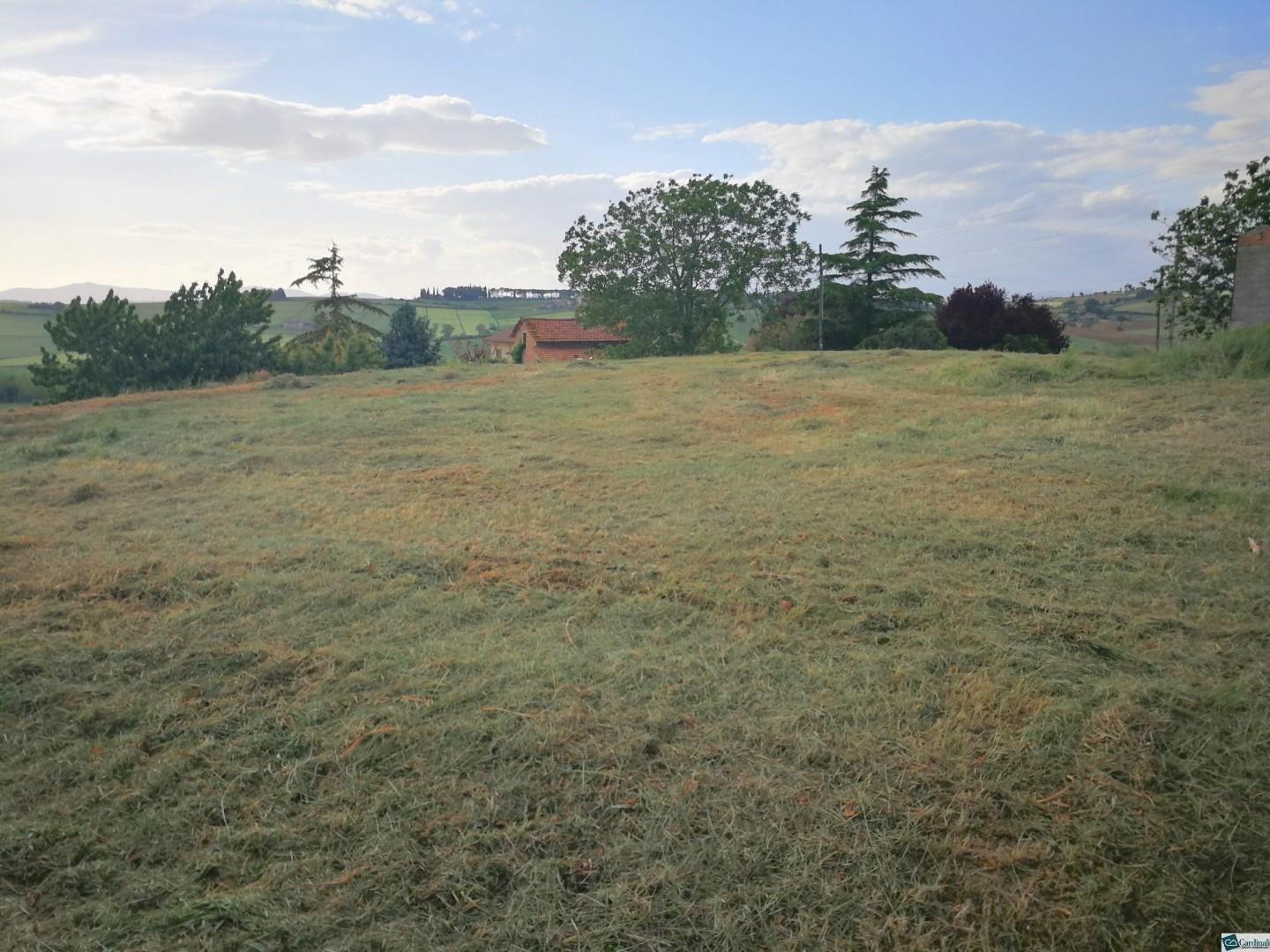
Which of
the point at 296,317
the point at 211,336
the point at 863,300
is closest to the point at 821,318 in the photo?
the point at 863,300

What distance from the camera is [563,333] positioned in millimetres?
43562

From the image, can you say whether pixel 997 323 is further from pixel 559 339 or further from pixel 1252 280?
pixel 559 339

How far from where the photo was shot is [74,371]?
21984 mm

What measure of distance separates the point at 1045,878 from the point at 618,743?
1313mm

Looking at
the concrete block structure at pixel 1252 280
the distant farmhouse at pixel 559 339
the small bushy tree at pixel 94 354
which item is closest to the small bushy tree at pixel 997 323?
the concrete block structure at pixel 1252 280

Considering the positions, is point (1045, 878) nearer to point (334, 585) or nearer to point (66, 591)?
point (334, 585)

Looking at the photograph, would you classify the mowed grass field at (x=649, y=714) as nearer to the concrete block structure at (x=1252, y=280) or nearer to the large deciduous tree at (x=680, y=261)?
the concrete block structure at (x=1252, y=280)

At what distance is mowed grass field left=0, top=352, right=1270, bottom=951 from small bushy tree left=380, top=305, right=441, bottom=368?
1493 inches

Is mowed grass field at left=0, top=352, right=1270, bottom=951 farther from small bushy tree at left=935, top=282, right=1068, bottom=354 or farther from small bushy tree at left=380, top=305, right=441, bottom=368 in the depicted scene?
small bushy tree at left=380, top=305, right=441, bottom=368

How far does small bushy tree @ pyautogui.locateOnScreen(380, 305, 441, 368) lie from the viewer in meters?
43.0

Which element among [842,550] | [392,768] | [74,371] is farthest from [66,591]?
[74,371]

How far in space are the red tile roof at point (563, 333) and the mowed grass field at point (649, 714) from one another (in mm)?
36888

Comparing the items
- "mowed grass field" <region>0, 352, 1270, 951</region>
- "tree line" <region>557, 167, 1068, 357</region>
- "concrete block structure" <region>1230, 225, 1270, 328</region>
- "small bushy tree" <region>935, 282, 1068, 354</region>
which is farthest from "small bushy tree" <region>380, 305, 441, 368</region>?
"mowed grass field" <region>0, 352, 1270, 951</region>

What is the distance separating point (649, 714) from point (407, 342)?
43045 millimetres
